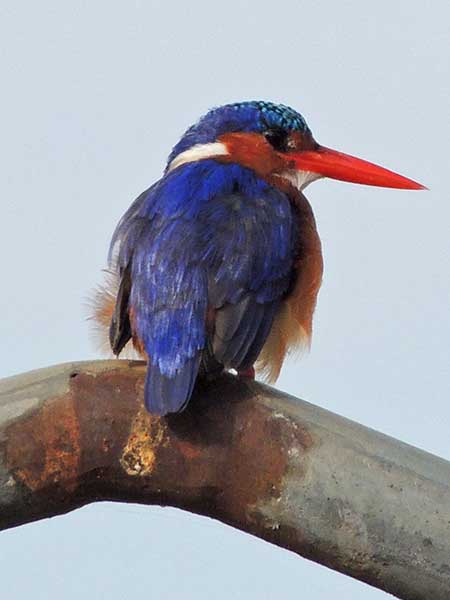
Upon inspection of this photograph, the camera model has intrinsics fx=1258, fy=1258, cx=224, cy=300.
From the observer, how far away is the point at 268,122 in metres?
3.40

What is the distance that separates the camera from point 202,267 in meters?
2.56

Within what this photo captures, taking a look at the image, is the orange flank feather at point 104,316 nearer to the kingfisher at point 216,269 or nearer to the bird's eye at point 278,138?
the kingfisher at point 216,269

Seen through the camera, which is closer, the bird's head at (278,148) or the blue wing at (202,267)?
the blue wing at (202,267)

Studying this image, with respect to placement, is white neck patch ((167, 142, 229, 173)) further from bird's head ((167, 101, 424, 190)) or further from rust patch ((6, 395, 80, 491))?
rust patch ((6, 395, 80, 491))

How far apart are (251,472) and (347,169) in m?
1.63

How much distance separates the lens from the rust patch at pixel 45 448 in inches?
71.9

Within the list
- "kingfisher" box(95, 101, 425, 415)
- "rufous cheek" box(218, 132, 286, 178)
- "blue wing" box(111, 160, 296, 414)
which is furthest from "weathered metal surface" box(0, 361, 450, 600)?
"rufous cheek" box(218, 132, 286, 178)

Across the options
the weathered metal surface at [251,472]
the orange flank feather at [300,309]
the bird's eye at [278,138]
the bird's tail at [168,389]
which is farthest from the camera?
the bird's eye at [278,138]

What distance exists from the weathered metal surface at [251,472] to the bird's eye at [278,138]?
1.48m

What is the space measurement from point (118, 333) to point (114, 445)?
0.83 m

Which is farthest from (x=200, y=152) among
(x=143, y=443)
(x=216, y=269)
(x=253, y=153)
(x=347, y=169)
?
(x=143, y=443)

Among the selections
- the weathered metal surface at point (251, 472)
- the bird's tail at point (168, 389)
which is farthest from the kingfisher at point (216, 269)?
the weathered metal surface at point (251, 472)

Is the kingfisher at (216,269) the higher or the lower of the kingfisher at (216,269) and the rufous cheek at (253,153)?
the lower

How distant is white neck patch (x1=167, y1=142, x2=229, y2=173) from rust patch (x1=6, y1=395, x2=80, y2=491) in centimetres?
156
